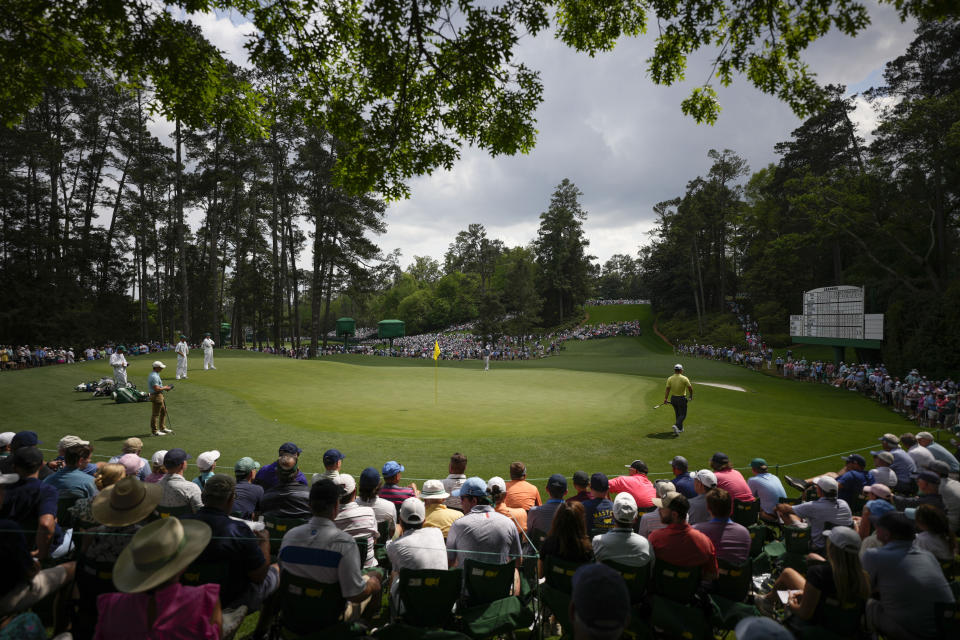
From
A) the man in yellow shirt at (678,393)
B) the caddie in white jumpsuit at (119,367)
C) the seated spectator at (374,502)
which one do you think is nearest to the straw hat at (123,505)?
the seated spectator at (374,502)

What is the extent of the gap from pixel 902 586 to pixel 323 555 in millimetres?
4432

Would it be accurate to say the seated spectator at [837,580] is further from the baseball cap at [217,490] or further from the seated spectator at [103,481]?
the seated spectator at [103,481]

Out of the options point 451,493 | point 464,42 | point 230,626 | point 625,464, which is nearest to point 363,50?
point 464,42

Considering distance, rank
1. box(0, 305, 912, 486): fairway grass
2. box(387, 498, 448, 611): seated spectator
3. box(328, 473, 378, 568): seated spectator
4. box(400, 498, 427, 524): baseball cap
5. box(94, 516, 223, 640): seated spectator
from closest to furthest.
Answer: box(94, 516, 223, 640): seated spectator → box(387, 498, 448, 611): seated spectator → box(400, 498, 427, 524): baseball cap → box(328, 473, 378, 568): seated spectator → box(0, 305, 912, 486): fairway grass

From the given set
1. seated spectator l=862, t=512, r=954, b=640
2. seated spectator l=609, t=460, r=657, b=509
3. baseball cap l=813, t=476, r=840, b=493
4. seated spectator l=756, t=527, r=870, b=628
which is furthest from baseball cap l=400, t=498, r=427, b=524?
baseball cap l=813, t=476, r=840, b=493

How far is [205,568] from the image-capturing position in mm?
3469

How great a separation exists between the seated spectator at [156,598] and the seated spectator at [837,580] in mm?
4090

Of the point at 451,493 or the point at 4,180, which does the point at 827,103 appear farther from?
the point at 4,180

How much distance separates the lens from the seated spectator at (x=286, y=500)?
5.05m

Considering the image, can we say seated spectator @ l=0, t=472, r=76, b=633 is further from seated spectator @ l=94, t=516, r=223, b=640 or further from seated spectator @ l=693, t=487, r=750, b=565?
seated spectator @ l=693, t=487, r=750, b=565

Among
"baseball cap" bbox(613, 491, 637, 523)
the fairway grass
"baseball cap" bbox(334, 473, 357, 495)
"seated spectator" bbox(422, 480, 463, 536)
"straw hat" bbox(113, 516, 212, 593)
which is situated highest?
"straw hat" bbox(113, 516, 212, 593)

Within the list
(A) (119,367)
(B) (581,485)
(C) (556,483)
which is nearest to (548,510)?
(C) (556,483)

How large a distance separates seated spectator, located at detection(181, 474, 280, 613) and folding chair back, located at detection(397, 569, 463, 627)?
1.22 m

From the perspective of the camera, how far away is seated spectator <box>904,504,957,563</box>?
4285mm
